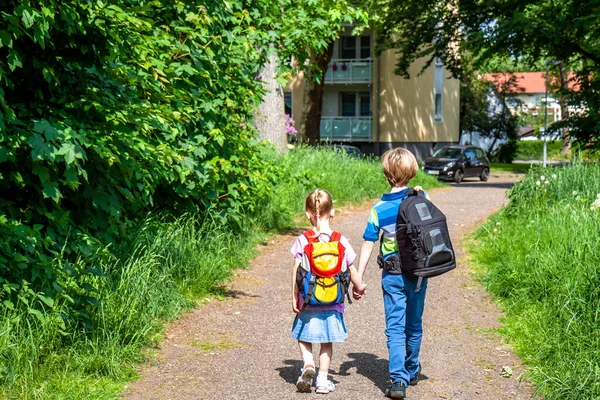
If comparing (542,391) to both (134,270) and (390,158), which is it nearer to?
(390,158)

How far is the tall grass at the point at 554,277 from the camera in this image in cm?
564

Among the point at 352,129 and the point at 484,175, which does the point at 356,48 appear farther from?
the point at 484,175

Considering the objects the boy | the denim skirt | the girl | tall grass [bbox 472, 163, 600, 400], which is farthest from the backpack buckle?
tall grass [bbox 472, 163, 600, 400]

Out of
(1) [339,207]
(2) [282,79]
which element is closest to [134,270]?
(2) [282,79]

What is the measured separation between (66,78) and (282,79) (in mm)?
4906

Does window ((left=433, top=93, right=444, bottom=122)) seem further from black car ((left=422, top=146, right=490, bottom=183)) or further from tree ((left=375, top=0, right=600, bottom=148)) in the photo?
tree ((left=375, top=0, right=600, bottom=148))

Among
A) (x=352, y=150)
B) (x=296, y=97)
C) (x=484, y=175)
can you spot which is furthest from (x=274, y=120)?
(x=296, y=97)

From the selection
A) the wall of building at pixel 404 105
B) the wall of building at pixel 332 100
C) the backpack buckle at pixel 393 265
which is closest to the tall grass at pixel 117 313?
the backpack buckle at pixel 393 265

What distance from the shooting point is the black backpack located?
5.36 meters

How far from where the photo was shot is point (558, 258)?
7.75 m

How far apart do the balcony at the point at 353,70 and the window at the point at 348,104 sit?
179 centimetres

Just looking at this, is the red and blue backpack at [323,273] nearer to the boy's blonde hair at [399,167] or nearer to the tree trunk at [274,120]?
the boy's blonde hair at [399,167]

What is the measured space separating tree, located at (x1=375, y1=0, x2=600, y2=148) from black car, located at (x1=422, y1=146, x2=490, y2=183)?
10.8ft

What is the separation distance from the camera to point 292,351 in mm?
6805
